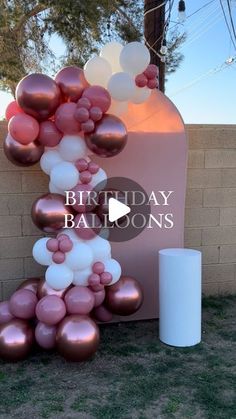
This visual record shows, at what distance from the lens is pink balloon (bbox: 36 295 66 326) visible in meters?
2.71

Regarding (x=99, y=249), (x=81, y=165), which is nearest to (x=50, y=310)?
(x=99, y=249)

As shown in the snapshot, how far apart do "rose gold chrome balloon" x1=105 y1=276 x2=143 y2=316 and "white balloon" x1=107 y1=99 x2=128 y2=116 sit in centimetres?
122

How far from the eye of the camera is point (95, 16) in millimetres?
7070

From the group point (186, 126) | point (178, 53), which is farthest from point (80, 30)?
point (186, 126)

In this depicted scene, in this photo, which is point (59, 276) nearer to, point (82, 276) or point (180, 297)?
point (82, 276)

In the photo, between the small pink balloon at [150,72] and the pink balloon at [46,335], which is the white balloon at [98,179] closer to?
the small pink balloon at [150,72]

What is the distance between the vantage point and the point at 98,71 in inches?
112

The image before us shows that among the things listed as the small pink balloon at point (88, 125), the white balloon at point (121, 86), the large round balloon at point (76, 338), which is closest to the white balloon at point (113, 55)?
the white balloon at point (121, 86)

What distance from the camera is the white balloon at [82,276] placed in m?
2.87

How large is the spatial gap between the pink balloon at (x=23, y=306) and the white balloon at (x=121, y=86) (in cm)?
151

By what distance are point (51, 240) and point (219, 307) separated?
191 cm

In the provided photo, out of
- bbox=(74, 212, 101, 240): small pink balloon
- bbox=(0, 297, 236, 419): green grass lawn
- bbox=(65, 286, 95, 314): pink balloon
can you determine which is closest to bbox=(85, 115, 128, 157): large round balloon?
bbox=(74, 212, 101, 240): small pink balloon

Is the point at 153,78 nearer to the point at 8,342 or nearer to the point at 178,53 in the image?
the point at 8,342

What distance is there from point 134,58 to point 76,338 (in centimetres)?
186
